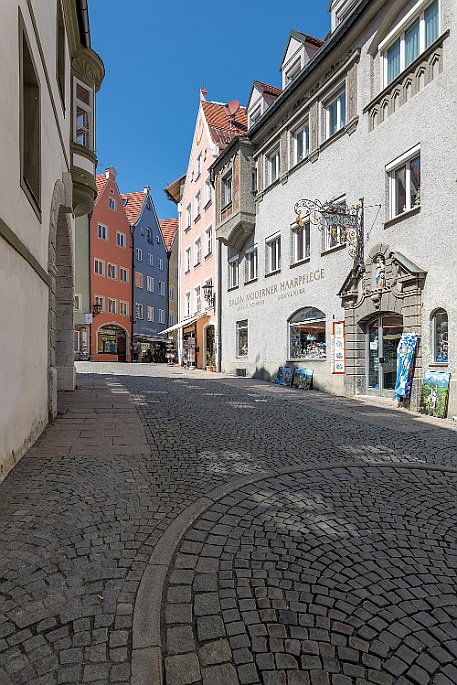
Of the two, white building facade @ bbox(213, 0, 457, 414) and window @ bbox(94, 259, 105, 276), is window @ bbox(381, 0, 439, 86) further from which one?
window @ bbox(94, 259, 105, 276)

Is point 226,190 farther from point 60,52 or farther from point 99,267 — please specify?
point 99,267

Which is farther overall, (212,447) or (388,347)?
(388,347)

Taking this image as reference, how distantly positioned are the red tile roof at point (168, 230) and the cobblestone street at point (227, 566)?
1878 inches

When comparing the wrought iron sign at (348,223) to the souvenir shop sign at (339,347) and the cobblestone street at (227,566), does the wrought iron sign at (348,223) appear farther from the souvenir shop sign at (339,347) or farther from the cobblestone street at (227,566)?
the cobblestone street at (227,566)

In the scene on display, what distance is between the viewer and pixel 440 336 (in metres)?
9.59

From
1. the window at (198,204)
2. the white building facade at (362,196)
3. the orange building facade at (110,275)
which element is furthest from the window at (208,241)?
the orange building facade at (110,275)

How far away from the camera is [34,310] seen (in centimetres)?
611

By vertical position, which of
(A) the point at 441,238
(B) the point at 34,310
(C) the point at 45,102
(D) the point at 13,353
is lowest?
(D) the point at 13,353

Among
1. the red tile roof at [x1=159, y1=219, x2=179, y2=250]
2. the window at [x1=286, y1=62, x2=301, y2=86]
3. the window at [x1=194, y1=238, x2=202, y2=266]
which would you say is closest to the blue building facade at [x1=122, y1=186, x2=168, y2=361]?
the red tile roof at [x1=159, y1=219, x2=179, y2=250]

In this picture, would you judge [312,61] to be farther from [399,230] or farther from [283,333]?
[283,333]

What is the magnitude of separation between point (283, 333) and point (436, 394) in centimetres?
778

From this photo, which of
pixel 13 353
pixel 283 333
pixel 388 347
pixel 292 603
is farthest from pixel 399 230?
pixel 292 603

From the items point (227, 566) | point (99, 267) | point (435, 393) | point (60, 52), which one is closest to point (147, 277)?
point (99, 267)

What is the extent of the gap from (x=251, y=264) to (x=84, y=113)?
9.56m
